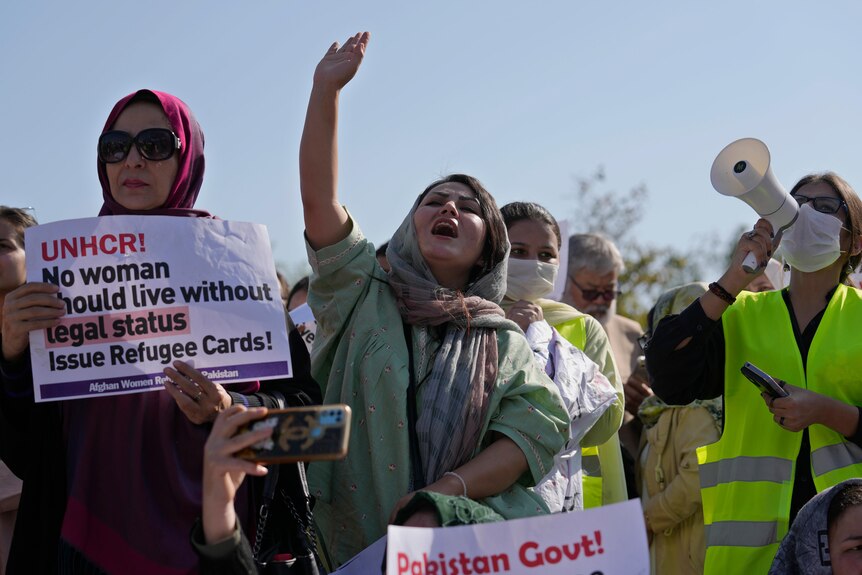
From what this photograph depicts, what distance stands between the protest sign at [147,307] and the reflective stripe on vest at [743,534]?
185 centimetres

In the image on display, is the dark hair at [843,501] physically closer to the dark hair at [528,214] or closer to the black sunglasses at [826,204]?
the black sunglasses at [826,204]

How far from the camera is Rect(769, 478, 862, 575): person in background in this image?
3.96m

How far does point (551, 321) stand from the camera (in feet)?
18.7

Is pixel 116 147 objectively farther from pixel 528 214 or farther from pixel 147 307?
pixel 528 214

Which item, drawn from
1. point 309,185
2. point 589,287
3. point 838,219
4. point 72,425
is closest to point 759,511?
point 838,219

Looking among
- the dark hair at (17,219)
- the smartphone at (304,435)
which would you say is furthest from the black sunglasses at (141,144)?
the dark hair at (17,219)

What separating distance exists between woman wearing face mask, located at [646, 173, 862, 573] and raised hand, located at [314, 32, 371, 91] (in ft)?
5.05

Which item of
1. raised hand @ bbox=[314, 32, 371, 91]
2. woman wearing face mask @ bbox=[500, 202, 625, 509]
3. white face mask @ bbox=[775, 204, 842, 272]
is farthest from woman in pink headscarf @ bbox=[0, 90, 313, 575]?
white face mask @ bbox=[775, 204, 842, 272]

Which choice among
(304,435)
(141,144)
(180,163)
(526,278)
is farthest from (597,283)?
(304,435)

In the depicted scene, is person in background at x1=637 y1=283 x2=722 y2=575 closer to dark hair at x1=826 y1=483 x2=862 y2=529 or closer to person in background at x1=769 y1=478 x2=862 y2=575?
person in background at x1=769 y1=478 x2=862 y2=575

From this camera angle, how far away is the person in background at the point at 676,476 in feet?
19.8

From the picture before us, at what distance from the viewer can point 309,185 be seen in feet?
13.2

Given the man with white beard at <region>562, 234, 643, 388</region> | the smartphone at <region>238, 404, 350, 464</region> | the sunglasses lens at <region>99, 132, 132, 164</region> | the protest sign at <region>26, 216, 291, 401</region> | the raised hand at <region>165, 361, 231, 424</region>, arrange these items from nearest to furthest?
1. the smartphone at <region>238, 404, 350, 464</region>
2. the raised hand at <region>165, 361, 231, 424</region>
3. the protest sign at <region>26, 216, 291, 401</region>
4. the sunglasses lens at <region>99, 132, 132, 164</region>
5. the man with white beard at <region>562, 234, 643, 388</region>

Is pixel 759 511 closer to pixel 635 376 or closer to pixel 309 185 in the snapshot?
pixel 309 185
